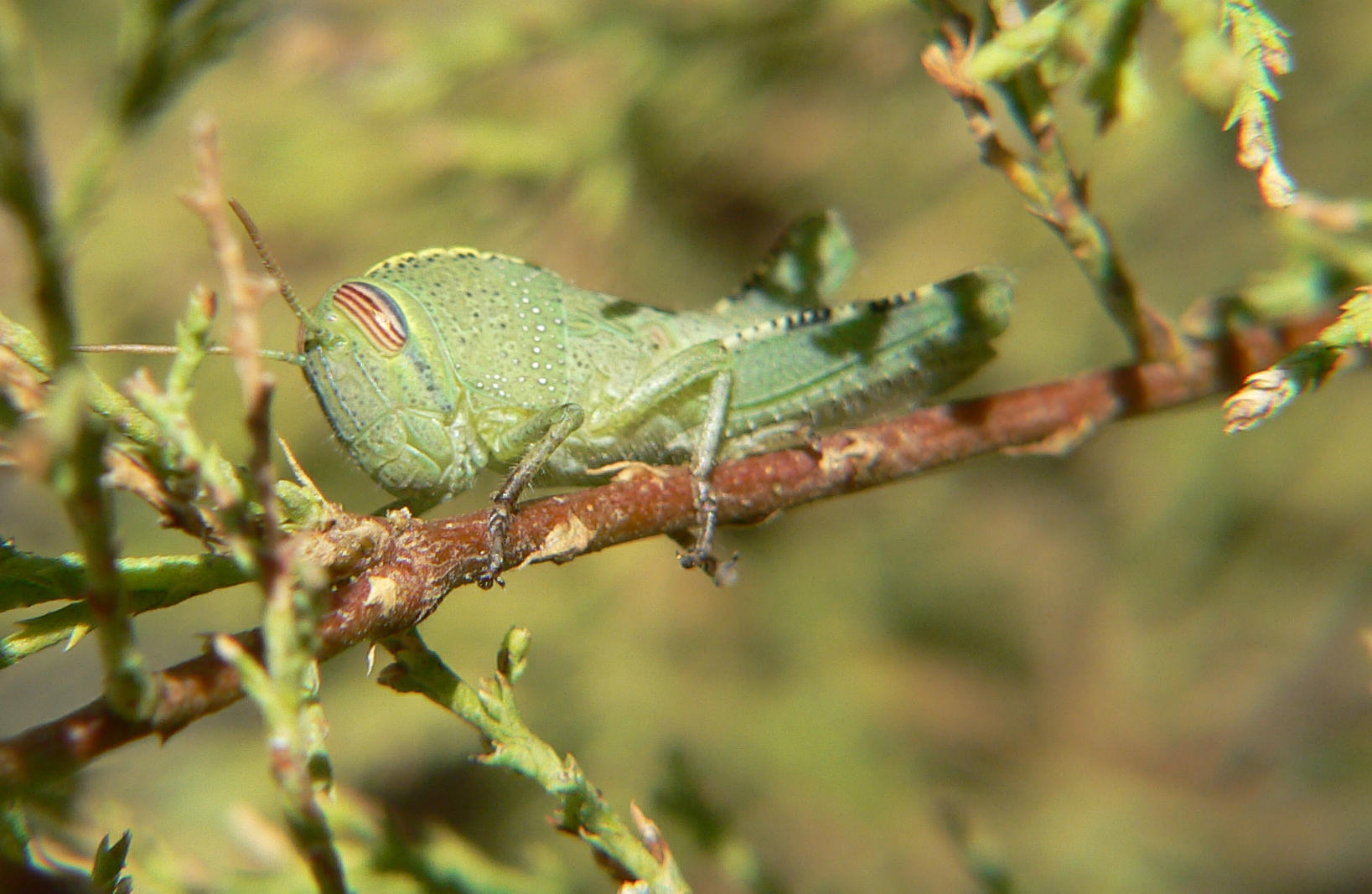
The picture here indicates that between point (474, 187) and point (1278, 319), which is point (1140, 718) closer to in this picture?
point (1278, 319)

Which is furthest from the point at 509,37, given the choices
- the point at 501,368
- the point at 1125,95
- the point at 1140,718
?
the point at 1140,718

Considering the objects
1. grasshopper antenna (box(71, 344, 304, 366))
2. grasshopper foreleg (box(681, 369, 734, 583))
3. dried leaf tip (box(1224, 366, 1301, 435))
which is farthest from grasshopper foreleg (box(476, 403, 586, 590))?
dried leaf tip (box(1224, 366, 1301, 435))

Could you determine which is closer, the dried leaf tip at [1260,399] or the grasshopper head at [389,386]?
the dried leaf tip at [1260,399]

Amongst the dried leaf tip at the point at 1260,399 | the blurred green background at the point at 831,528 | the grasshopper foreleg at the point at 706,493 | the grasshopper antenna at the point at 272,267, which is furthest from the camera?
the blurred green background at the point at 831,528

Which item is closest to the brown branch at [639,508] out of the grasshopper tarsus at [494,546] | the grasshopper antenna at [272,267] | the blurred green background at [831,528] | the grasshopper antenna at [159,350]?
the grasshopper tarsus at [494,546]

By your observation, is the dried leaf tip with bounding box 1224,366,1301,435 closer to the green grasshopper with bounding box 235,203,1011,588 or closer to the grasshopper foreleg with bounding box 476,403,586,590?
the green grasshopper with bounding box 235,203,1011,588

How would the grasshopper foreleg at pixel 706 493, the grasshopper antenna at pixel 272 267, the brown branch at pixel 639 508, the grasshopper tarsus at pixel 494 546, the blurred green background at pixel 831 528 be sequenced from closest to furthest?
the brown branch at pixel 639 508
the grasshopper tarsus at pixel 494 546
the grasshopper antenna at pixel 272 267
the grasshopper foreleg at pixel 706 493
the blurred green background at pixel 831 528

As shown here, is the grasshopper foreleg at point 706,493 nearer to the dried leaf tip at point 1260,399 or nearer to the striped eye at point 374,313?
the striped eye at point 374,313

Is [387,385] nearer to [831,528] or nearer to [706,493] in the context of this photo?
[706,493]
